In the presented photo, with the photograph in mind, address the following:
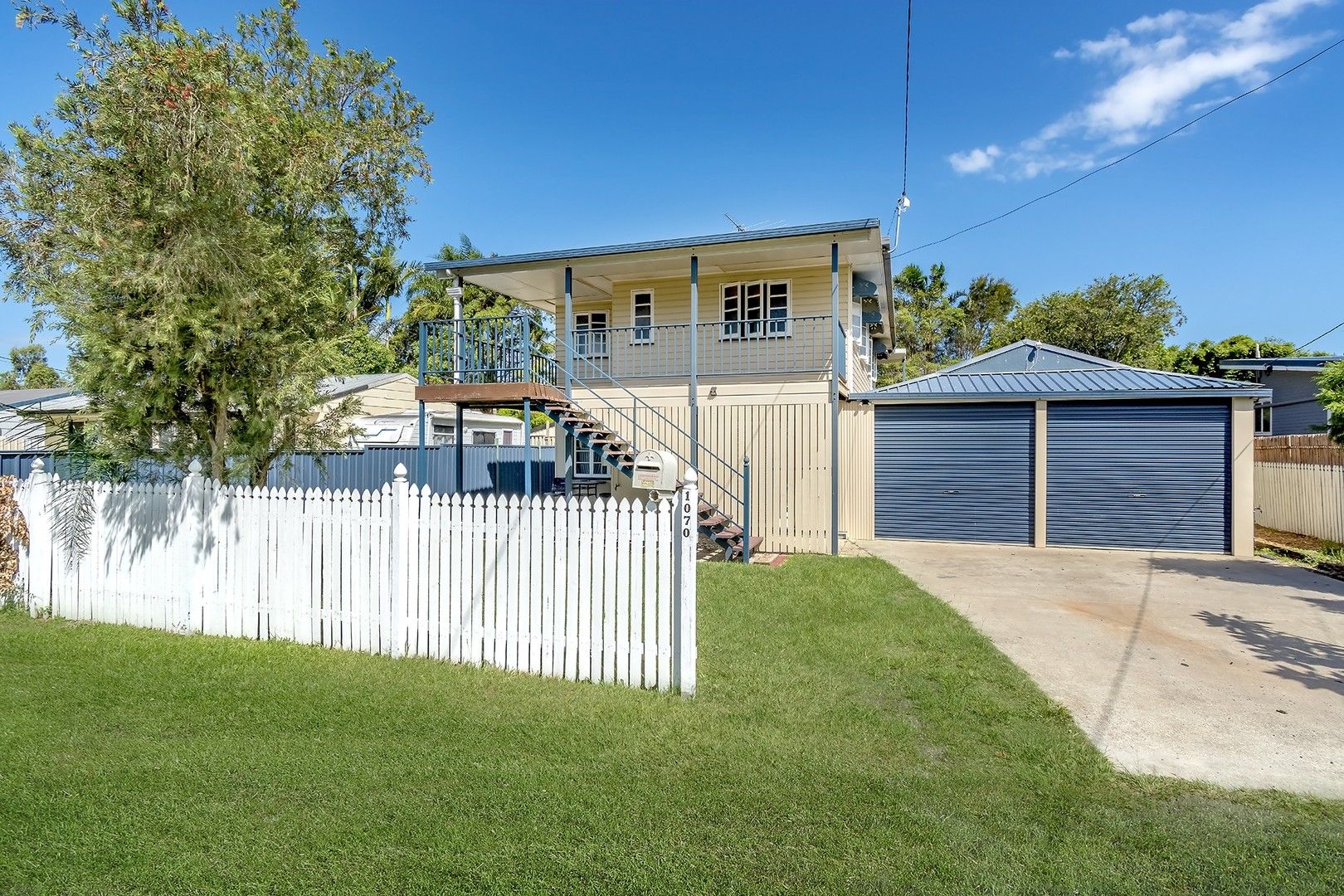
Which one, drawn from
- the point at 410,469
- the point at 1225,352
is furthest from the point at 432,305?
the point at 1225,352

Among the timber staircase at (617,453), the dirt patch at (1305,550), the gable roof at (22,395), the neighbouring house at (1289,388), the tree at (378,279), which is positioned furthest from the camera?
the gable roof at (22,395)

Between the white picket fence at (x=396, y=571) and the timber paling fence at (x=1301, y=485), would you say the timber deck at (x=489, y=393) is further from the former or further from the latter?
the timber paling fence at (x=1301, y=485)

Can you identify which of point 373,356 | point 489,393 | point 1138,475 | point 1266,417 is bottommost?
point 1138,475

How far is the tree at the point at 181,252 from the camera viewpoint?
19.4 ft

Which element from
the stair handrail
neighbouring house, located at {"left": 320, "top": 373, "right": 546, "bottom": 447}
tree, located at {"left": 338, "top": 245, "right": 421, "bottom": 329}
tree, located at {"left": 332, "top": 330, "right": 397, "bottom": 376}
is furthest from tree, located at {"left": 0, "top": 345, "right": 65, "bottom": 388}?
the stair handrail

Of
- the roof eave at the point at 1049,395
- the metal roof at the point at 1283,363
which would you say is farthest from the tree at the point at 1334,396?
the metal roof at the point at 1283,363

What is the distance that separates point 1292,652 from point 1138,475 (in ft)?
22.4

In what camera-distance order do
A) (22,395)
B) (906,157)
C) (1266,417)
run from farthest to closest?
(22,395), (1266,417), (906,157)

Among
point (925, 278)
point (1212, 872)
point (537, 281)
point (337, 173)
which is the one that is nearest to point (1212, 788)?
point (1212, 872)

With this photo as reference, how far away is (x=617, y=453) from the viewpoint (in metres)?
11.1

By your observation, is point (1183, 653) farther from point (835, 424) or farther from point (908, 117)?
point (908, 117)

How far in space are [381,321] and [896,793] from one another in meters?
31.0

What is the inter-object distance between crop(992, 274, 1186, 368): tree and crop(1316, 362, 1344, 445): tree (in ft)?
75.1

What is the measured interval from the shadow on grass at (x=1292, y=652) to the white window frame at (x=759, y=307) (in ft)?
26.4
